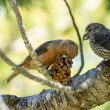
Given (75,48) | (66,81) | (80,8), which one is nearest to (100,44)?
(75,48)

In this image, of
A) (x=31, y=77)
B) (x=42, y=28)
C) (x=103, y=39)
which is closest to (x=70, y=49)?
(x=103, y=39)

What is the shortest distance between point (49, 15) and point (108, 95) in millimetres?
4628

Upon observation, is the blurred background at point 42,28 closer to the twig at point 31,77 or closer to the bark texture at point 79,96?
the bark texture at point 79,96

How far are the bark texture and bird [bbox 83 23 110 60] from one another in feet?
1.88

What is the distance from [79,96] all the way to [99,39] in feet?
4.02

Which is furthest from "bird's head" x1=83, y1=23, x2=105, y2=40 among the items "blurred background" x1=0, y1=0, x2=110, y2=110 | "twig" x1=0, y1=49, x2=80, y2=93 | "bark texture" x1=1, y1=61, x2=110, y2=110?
"twig" x1=0, y1=49, x2=80, y2=93

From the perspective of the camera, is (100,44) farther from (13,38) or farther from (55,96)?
(13,38)

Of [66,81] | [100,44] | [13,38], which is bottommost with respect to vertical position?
[13,38]

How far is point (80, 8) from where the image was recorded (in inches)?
313

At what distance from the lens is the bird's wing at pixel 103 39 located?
489 cm

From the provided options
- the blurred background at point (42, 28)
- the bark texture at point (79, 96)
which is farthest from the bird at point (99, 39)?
the blurred background at point (42, 28)

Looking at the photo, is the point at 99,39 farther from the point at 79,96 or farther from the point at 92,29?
the point at 79,96

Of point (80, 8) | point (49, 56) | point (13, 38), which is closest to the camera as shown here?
point (49, 56)

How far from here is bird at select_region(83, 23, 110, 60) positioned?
478cm
